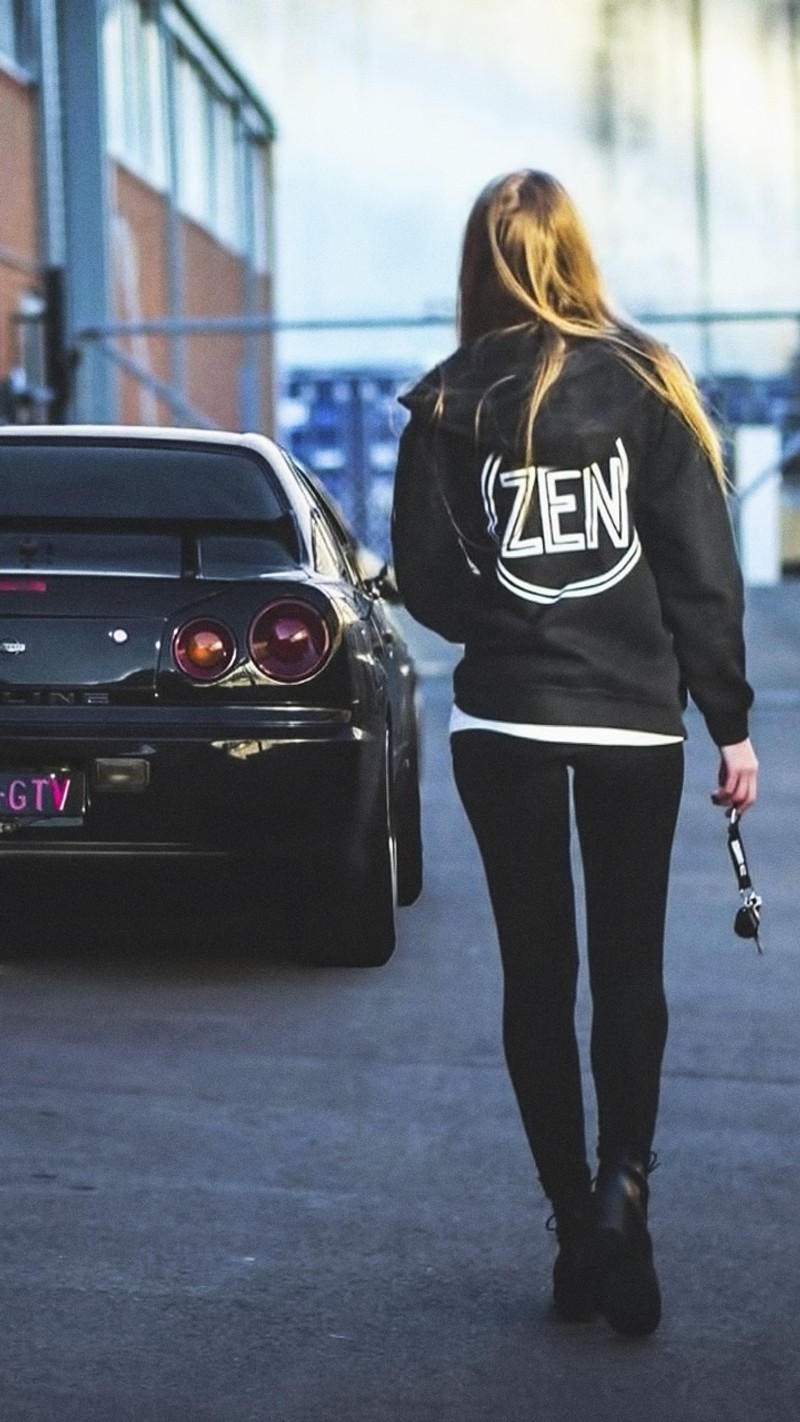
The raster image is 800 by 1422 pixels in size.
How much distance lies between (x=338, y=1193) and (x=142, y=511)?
8.73 feet

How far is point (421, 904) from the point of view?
860 cm

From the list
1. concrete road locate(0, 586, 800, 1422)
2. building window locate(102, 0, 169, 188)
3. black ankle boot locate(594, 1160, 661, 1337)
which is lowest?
concrete road locate(0, 586, 800, 1422)

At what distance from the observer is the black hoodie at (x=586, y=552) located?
3904mm

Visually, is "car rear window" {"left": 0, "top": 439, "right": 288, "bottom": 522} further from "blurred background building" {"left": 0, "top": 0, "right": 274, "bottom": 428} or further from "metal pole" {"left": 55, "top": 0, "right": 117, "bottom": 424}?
"metal pole" {"left": 55, "top": 0, "right": 117, "bottom": 424}

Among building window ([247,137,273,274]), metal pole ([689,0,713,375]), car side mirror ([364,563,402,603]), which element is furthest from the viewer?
building window ([247,137,273,274])

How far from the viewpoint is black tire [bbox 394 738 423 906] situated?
716cm

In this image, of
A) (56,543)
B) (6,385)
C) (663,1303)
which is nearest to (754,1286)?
(663,1303)

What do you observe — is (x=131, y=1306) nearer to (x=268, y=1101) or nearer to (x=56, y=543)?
(x=268, y=1101)

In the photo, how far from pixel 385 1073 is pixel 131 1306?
1.85 metres

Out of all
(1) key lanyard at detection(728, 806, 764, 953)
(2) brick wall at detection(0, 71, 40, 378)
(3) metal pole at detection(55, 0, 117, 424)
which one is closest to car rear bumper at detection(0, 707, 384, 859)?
(1) key lanyard at detection(728, 806, 764, 953)

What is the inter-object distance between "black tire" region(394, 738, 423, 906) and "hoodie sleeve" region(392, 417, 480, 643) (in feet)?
9.65

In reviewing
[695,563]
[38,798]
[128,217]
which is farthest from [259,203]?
[695,563]

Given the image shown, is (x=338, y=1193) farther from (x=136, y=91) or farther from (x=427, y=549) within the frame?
(x=136, y=91)

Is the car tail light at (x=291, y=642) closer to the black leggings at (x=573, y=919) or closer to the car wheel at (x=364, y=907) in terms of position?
the car wheel at (x=364, y=907)
